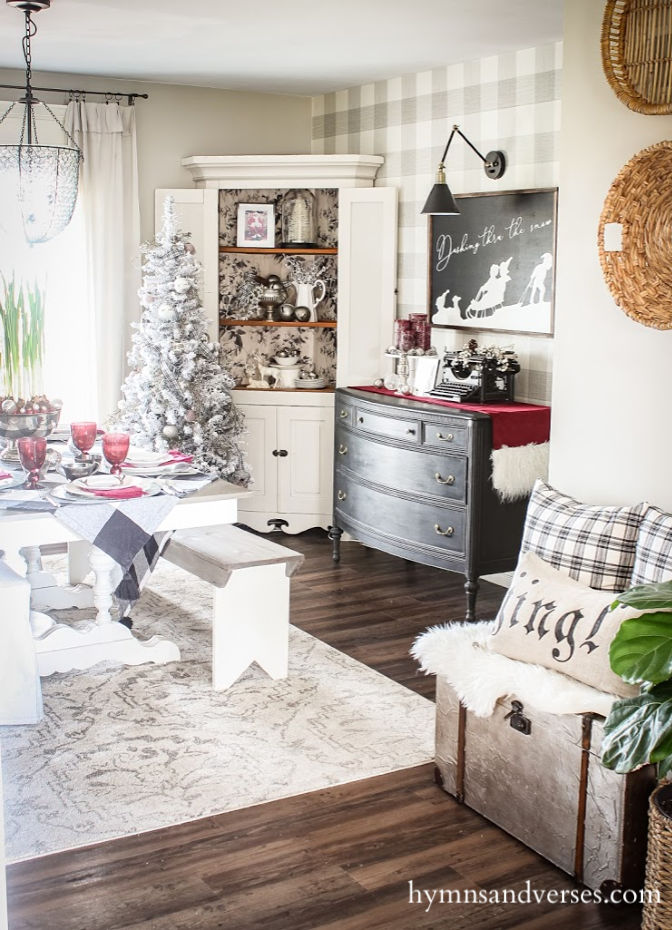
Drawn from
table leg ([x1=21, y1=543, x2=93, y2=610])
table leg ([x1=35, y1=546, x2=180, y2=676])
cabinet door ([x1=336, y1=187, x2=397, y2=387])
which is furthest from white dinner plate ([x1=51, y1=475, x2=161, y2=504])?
cabinet door ([x1=336, y1=187, x2=397, y2=387])

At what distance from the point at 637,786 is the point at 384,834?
29.1 inches

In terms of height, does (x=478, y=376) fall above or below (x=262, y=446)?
above

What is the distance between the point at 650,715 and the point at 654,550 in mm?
721

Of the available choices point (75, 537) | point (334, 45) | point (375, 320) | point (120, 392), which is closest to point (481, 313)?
point (375, 320)

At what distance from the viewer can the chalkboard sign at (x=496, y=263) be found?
5.09 meters

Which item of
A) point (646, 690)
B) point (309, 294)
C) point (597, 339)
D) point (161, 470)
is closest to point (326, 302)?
point (309, 294)

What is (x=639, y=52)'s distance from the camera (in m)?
3.15

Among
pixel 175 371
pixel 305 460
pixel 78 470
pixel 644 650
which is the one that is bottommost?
pixel 305 460

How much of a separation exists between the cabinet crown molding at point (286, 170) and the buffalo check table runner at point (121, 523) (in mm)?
3054

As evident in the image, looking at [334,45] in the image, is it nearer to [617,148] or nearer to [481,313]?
[481,313]

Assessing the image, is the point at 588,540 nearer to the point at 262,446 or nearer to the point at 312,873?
the point at 312,873

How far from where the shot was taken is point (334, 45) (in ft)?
16.8

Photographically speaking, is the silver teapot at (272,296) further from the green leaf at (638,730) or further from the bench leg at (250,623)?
the green leaf at (638,730)

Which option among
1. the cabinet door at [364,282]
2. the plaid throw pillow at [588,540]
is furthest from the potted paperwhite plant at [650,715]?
the cabinet door at [364,282]
